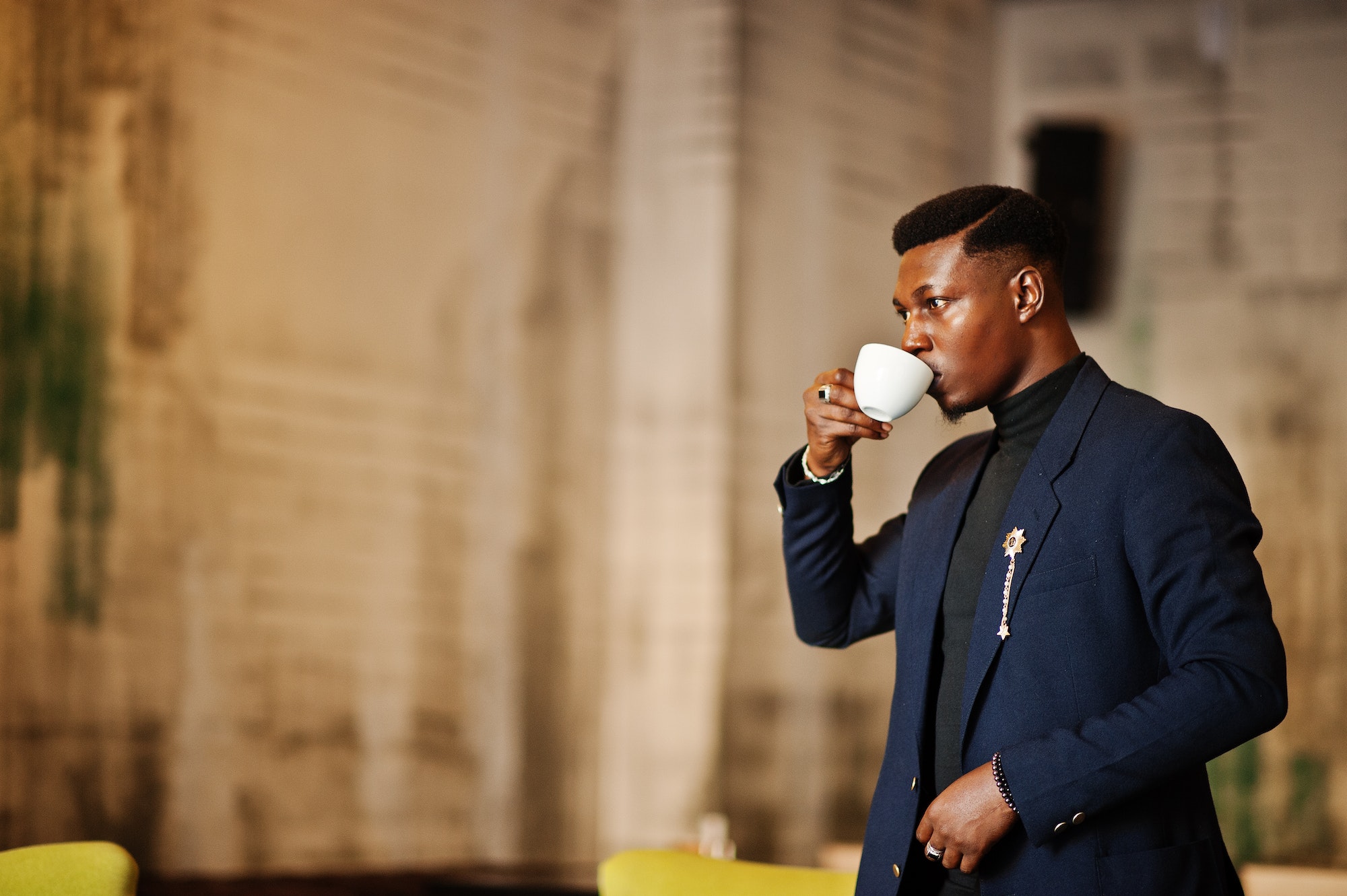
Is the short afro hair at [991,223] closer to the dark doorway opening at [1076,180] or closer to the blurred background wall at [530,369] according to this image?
the blurred background wall at [530,369]

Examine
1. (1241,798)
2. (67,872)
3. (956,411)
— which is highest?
(956,411)

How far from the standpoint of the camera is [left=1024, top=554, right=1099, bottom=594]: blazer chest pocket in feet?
4.12

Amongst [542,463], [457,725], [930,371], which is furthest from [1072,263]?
Result: [930,371]

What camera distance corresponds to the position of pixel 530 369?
378cm

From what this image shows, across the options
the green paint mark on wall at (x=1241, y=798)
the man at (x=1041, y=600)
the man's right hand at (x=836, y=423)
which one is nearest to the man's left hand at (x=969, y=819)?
the man at (x=1041, y=600)

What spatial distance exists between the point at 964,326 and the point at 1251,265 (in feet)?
10.8

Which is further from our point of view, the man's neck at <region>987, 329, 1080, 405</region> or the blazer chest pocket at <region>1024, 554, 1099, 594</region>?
the man's neck at <region>987, 329, 1080, 405</region>

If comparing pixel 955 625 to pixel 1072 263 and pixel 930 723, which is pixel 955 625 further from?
pixel 1072 263

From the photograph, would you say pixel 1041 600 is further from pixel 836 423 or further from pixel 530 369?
pixel 530 369

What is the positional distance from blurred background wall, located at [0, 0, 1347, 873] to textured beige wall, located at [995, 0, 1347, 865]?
0.01 meters

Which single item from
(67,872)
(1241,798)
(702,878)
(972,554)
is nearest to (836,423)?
(972,554)

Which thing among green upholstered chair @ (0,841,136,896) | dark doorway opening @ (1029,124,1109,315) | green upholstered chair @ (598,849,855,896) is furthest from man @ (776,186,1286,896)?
dark doorway opening @ (1029,124,1109,315)

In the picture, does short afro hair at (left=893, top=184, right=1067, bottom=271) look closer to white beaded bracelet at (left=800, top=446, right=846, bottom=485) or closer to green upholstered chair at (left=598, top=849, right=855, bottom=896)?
white beaded bracelet at (left=800, top=446, right=846, bottom=485)

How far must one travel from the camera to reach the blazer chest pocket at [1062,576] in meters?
1.26
